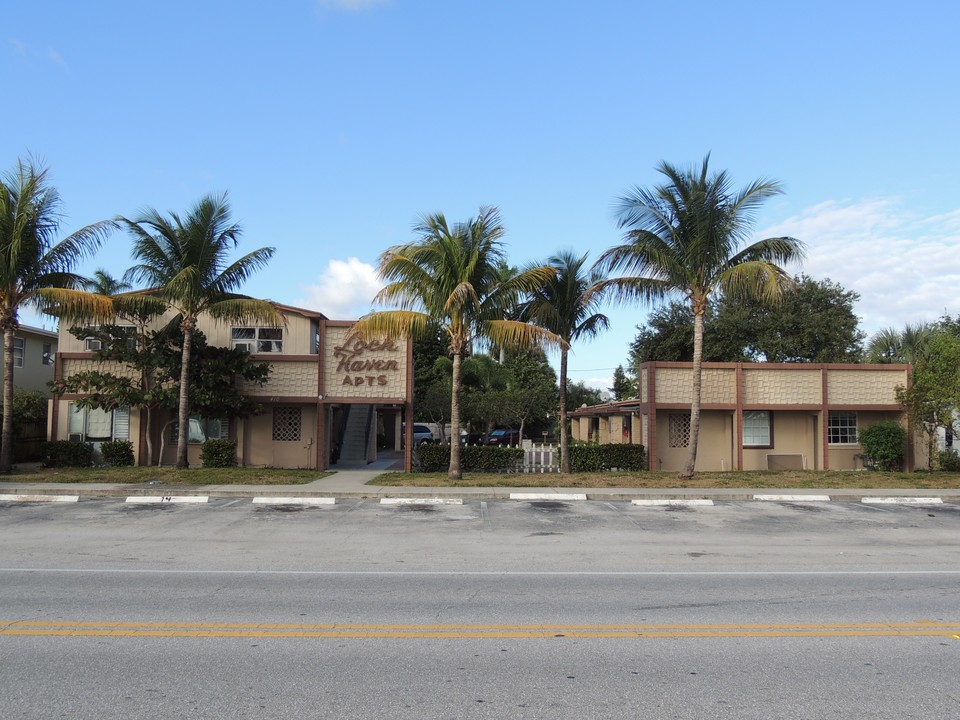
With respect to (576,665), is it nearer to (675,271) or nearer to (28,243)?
(675,271)

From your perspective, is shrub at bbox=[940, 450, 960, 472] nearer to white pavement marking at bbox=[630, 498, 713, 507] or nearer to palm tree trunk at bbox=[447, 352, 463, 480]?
white pavement marking at bbox=[630, 498, 713, 507]

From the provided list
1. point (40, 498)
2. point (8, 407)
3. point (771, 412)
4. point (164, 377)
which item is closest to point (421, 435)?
point (164, 377)

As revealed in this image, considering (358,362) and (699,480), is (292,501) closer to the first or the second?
(358,362)

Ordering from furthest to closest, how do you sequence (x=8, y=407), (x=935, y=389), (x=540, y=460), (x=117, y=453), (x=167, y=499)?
(x=540, y=460) < (x=117, y=453) < (x=935, y=389) < (x=8, y=407) < (x=167, y=499)

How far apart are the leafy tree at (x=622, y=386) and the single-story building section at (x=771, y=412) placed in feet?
118

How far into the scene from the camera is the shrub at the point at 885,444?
2445cm

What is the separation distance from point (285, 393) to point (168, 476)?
4516 millimetres

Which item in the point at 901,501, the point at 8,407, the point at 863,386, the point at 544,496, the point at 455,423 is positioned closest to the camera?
the point at 544,496

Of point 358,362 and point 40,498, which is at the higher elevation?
point 358,362

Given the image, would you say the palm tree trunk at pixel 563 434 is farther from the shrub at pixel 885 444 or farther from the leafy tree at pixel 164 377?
the shrub at pixel 885 444

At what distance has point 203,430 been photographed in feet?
80.9

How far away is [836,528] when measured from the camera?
14492mm

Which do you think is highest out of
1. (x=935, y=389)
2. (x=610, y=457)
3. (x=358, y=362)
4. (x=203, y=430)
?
(x=358, y=362)

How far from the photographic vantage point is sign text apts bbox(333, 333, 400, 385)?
24.0 metres
